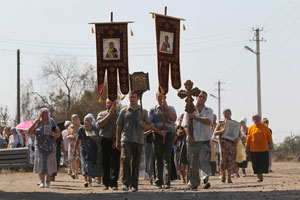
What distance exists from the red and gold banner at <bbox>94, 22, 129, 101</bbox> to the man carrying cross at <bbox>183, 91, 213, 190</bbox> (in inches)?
102

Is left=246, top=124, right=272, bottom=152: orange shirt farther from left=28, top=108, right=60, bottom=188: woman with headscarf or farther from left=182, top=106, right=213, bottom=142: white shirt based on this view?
left=28, top=108, right=60, bottom=188: woman with headscarf

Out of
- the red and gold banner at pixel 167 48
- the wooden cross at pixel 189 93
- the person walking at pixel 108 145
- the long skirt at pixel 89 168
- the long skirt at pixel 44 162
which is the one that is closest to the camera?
the wooden cross at pixel 189 93

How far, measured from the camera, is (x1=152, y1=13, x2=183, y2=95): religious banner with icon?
18.8 meters

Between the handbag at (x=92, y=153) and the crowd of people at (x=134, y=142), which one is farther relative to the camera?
the handbag at (x=92, y=153)

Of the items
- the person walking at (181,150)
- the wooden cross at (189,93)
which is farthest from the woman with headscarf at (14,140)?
the wooden cross at (189,93)

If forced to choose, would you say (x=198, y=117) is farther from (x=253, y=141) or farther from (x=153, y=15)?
(x=253, y=141)

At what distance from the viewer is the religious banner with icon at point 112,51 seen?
61.4ft

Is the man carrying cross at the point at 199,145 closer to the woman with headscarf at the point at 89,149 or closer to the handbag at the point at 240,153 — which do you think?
the woman with headscarf at the point at 89,149

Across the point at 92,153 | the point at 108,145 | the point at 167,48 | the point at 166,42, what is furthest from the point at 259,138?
the point at 108,145

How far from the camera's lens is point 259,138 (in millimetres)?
20688

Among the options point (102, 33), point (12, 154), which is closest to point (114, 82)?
point (102, 33)

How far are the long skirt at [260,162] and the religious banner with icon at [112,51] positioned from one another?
4304 mm

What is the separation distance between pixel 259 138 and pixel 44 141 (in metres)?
5.66

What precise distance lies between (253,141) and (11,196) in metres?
7.57
